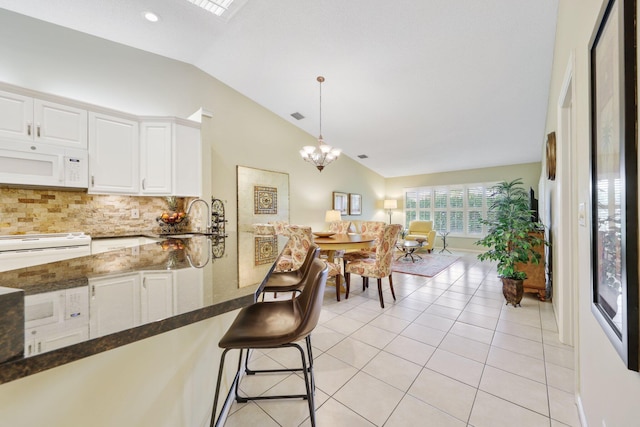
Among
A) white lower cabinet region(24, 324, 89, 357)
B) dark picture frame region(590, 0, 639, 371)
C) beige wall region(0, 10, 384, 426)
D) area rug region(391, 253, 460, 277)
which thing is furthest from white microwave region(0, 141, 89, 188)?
area rug region(391, 253, 460, 277)

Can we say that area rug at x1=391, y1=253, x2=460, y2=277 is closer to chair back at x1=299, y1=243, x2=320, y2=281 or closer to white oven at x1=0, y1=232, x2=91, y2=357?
chair back at x1=299, y1=243, x2=320, y2=281

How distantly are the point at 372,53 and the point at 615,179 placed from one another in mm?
3226

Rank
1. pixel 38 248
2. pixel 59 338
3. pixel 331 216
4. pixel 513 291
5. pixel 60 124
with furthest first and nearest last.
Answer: pixel 331 216
pixel 513 291
pixel 60 124
pixel 38 248
pixel 59 338

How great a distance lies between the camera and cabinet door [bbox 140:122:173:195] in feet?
10.8

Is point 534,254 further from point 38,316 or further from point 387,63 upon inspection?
point 38,316

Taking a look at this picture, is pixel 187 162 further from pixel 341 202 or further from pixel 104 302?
pixel 341 202

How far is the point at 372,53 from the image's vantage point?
333 centimetres

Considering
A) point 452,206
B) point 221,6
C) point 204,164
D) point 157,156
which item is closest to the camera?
point 221,6

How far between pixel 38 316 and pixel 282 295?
10.2 ft

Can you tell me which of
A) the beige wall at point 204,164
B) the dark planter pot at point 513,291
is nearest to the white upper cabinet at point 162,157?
the beige wall at point 204,164

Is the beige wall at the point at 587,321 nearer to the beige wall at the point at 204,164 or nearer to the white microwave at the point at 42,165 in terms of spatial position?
the beige wall at the point at 204,164

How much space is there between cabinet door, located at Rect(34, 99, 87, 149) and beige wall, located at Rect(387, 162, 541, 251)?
785cm

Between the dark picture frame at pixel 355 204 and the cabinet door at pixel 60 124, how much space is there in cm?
569

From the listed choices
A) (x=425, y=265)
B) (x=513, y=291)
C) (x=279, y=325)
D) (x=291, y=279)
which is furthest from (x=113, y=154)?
(x=425, y=265)
